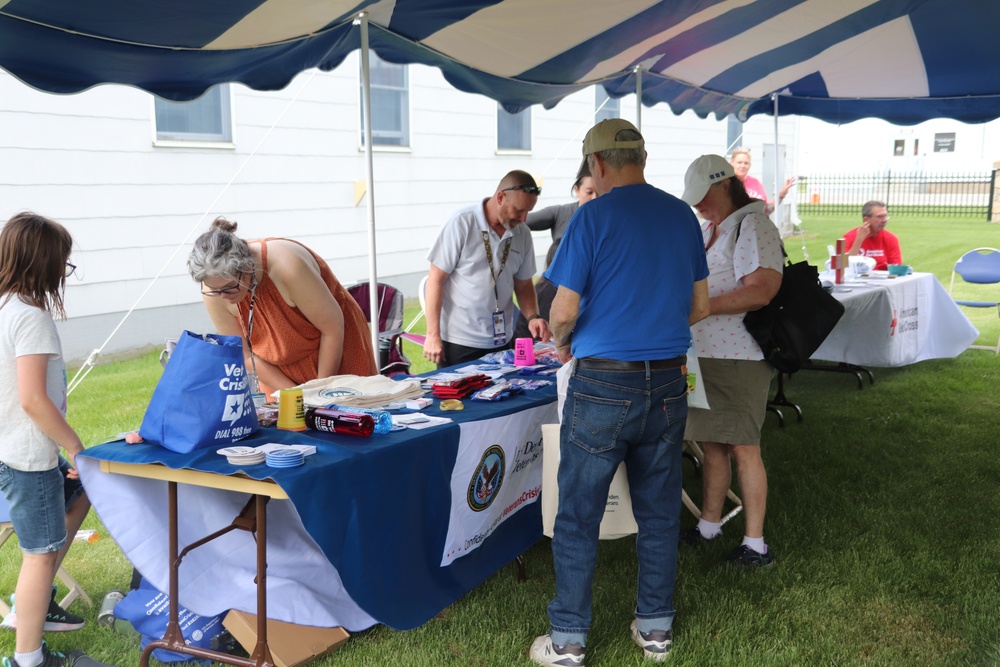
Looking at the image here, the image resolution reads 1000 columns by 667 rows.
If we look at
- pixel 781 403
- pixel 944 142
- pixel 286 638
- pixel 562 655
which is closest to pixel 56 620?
pixel 286 638

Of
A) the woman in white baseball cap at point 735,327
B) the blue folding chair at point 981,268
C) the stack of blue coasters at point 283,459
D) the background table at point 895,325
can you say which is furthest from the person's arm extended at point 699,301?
the blue folding chair at point 981,268

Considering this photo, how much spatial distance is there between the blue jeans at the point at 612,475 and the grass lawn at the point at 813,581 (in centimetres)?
19

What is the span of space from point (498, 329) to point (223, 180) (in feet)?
14.3

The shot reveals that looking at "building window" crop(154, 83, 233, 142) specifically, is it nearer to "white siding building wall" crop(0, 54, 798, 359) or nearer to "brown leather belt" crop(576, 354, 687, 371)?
"white siding building wall" crop(0, 54, 798, 359)

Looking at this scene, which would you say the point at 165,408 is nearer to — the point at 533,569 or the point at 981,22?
the point at 533,569

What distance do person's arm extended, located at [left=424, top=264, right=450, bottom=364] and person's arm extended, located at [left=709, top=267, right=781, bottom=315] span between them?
131 centimetres

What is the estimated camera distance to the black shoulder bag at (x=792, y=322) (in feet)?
10.2

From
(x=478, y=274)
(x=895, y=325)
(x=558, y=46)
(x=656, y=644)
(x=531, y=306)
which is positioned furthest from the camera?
(x=895, y=325)

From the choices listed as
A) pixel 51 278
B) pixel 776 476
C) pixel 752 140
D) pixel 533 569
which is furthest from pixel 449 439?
pixel 752 140

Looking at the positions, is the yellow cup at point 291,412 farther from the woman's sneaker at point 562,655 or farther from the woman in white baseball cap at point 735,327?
the woman in white baseball cap at point 735,327

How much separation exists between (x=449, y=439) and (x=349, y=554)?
50 centimetres

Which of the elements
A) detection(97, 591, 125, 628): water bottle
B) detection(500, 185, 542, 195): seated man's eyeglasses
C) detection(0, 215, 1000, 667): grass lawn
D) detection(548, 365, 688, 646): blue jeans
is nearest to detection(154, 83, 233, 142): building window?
detection(0, 215, 1000, 667): grass lawn

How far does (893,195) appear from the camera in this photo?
24438mm

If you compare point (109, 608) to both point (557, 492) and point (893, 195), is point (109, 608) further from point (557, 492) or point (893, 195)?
point (893, 195)
